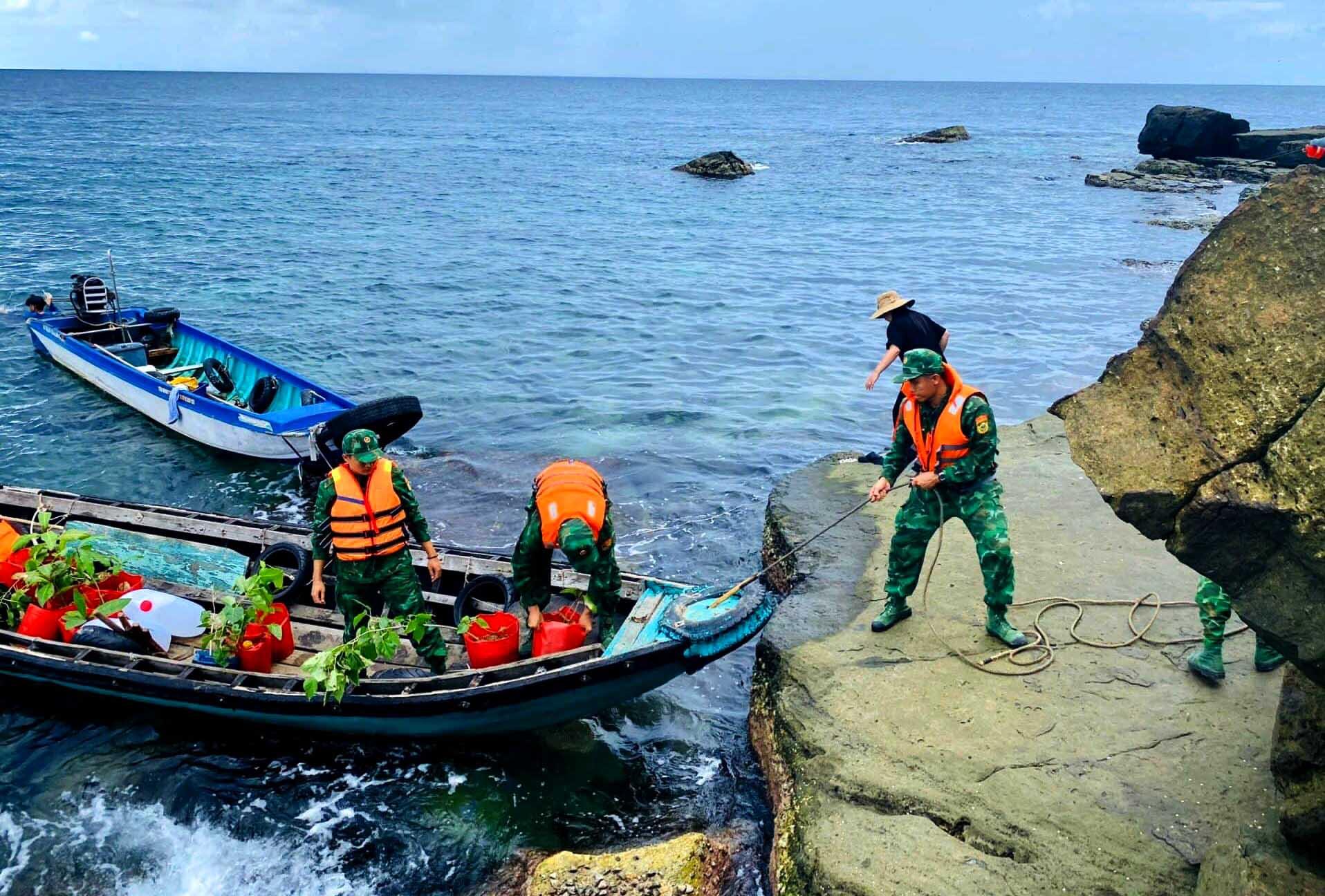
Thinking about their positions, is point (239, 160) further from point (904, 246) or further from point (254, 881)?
point (254, 881)

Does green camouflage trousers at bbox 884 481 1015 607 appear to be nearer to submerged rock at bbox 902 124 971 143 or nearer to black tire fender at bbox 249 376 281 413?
black tire fender at bbox 249 376 281 413

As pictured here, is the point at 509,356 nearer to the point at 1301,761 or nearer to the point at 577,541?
the point at 577,541

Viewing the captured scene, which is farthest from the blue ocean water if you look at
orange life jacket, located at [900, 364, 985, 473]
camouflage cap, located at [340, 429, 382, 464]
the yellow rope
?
orange life jacket, located at [900, 364, 985, 473]

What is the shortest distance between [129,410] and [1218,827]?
18200mm

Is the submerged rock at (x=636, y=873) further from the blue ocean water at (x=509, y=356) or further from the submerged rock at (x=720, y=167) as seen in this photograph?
the submerged rock at (x=720, y=167)

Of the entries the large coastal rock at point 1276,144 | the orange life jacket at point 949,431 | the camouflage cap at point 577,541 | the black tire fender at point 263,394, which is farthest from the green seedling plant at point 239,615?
the large coastal rock at point 1276,144

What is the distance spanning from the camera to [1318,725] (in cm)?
505

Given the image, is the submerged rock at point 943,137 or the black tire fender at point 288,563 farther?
the submerged rock at point 943,137

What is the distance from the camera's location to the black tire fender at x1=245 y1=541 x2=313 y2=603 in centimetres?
984

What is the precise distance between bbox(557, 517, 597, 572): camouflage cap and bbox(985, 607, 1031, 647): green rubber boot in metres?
3.16

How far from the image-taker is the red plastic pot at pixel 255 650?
859 cm

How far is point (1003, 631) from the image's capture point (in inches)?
308

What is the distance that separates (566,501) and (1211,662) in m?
4.82

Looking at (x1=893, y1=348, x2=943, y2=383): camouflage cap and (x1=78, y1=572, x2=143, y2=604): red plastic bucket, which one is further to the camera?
(x1=78, y1=572, x2=143, y2=604): red plastic bucket
